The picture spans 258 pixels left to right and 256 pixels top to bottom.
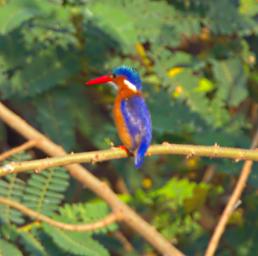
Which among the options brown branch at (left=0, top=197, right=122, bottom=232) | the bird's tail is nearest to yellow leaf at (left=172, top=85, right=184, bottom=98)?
brown branch at (left=0, top=197, right=122, bottom=232)

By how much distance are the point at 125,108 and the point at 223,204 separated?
161cm

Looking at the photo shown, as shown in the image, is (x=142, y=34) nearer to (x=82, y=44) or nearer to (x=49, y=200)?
(x=82, y=44)

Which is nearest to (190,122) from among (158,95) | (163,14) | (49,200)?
(158,95)

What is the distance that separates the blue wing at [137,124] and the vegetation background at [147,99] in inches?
17.0

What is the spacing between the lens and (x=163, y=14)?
3619mm

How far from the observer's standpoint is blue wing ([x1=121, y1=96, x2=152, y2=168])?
2506 millimetres

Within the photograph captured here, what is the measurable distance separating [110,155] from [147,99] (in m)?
1.29

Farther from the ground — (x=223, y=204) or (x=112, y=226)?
(x=112, y=226)

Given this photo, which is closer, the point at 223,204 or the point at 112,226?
the point at 112,226

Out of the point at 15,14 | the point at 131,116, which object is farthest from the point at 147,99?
the point at 131,116

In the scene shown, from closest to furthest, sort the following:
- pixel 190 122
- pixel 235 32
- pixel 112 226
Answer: pixel 112 226
pixel 190 122
pixel 235 32

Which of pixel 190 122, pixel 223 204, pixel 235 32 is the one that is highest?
pixel 235 32

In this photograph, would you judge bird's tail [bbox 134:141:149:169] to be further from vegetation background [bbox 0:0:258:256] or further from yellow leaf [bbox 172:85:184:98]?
yellow leaf [bbox 172:85:184:98]

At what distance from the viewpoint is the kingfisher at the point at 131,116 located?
2521 millimetres
